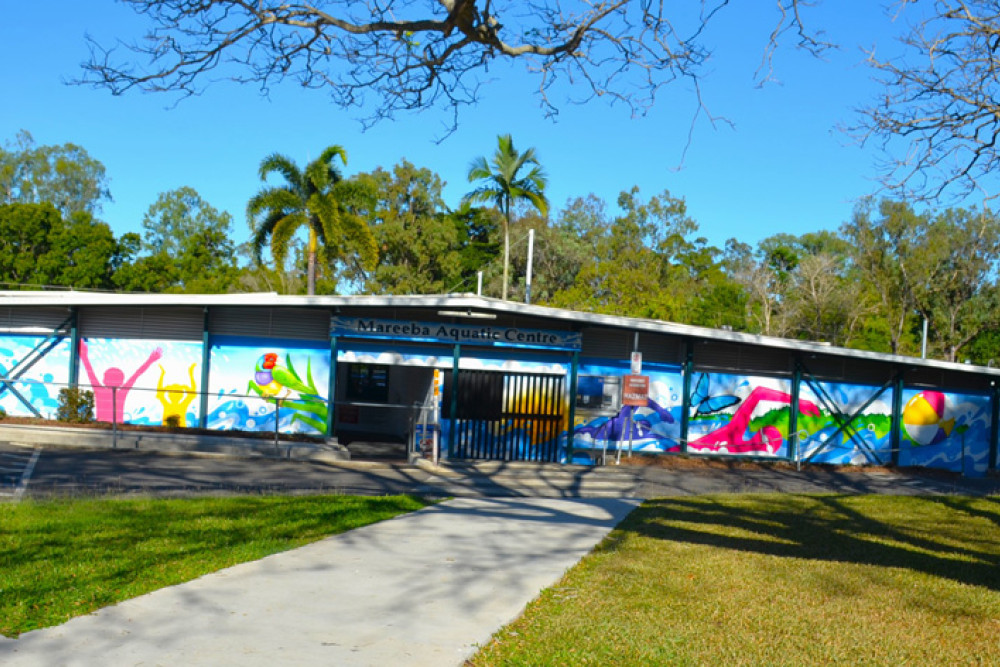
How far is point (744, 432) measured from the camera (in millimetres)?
23609

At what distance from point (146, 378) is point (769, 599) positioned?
18.7m

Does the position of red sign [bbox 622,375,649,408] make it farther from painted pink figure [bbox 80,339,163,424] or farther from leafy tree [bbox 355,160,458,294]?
leafy tree [bbox 355,160,458,294]

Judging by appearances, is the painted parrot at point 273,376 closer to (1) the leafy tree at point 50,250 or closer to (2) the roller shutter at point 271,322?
(2) the roller shutter at point 271,322

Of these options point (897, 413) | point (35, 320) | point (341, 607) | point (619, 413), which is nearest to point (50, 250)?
point (35, 320)

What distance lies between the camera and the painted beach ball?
2469 centimetres

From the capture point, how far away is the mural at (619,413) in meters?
22.6

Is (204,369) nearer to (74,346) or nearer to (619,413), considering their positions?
(74,346)

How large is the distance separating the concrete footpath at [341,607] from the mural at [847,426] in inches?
594

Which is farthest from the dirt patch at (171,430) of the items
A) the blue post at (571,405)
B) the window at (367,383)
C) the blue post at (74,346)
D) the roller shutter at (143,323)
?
the blue post at (571,405)

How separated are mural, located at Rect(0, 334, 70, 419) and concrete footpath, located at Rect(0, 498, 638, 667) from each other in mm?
15352

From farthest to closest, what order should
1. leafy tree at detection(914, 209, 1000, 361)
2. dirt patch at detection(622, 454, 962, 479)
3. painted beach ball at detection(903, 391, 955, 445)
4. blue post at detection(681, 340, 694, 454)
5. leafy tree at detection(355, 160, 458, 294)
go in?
leafy tree at detection(355, 160, 458, 294) < leafy tree at detection(914, 209, 1000, 361) < painted beach ball at detection(903, 391, 955, 445) < blue post at detection(681, 340, 694, 454) < dirt patch at detection(622, 454, 962, 479)

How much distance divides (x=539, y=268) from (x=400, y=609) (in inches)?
2150

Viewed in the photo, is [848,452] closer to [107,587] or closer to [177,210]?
[107,587]

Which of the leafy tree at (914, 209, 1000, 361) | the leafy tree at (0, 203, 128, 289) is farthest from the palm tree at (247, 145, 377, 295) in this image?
the leafy tree at (0, 203, 128, 289)
